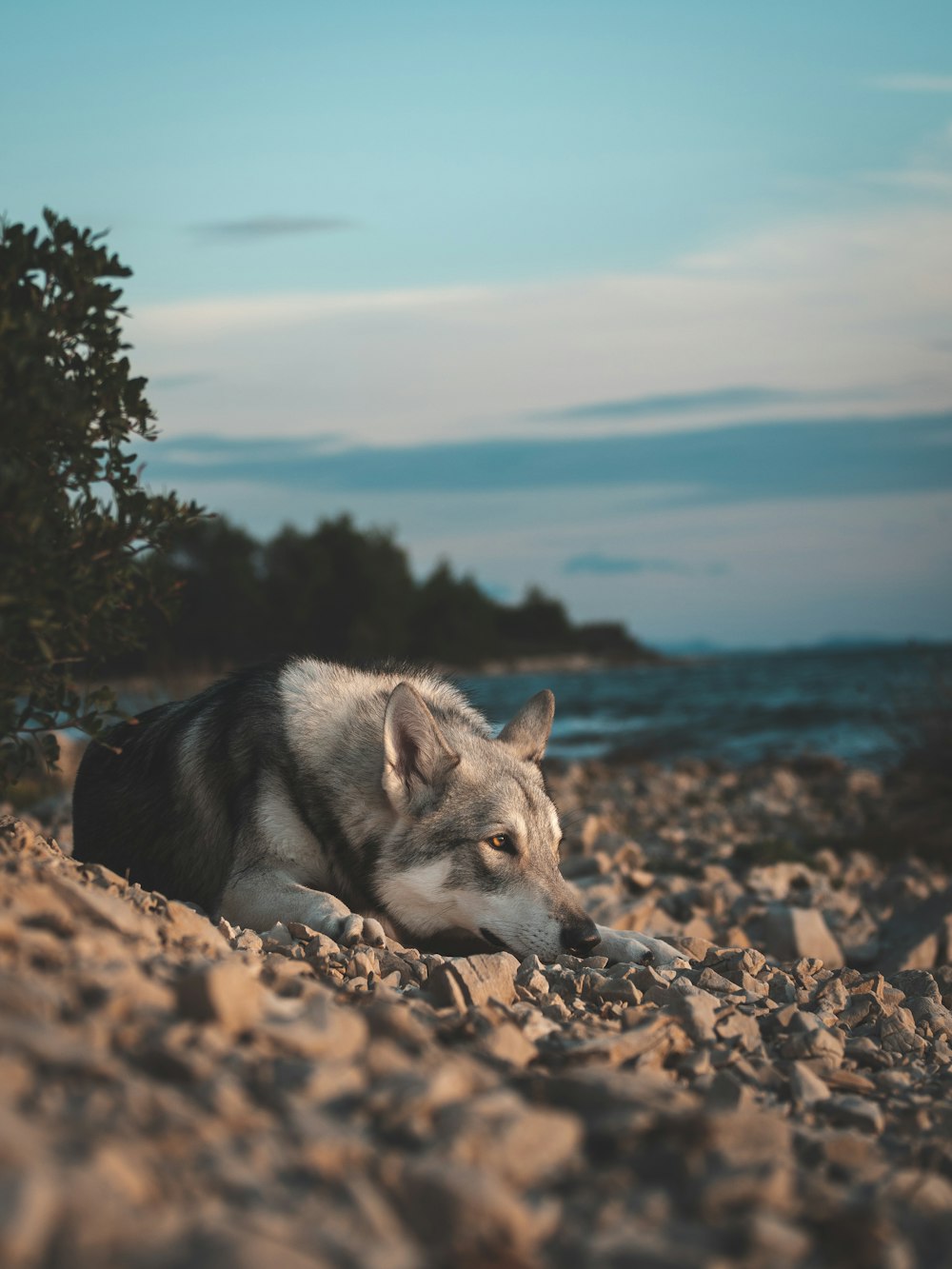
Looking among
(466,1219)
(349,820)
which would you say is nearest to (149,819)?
(349,820)

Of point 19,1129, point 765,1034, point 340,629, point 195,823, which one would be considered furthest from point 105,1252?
point 340,629

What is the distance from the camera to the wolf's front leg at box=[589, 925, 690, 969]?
579cm

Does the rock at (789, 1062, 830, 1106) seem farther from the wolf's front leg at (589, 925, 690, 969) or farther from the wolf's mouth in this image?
the wolf's mouth

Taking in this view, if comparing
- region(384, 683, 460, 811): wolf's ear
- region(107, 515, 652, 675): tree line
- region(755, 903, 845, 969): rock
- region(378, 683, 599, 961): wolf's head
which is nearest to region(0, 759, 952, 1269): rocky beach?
region(378, 683, 599, 961): wolf's head

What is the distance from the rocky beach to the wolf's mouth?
0.71 m

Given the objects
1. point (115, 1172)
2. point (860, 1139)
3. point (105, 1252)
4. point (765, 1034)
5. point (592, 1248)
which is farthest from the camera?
point (765, 1034)

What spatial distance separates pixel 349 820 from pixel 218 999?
3135mm

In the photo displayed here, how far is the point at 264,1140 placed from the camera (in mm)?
2494

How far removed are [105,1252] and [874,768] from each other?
67.6ft

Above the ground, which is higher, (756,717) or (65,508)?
(65,508)

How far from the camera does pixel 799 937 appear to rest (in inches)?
317

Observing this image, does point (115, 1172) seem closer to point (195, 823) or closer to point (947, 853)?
point (195, 823)

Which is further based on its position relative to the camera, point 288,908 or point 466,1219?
point 288,908

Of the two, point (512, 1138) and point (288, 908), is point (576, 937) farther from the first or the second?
point (512, 1138)
